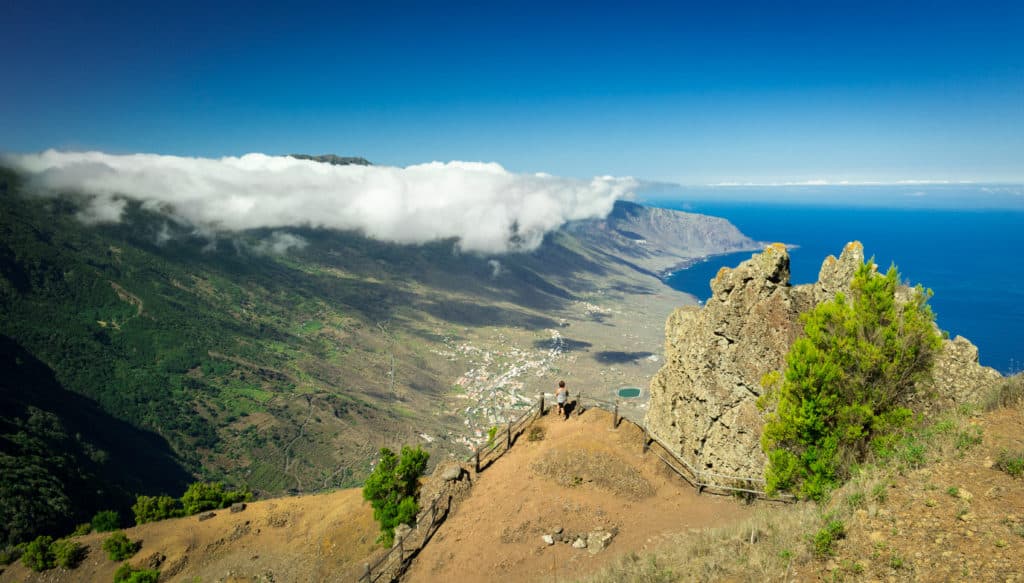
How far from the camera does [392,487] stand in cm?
3075

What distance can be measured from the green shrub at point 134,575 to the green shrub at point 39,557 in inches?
270

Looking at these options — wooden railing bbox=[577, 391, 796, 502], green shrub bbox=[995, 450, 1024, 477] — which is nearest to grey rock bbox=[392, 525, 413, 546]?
wooden railing bbox=[577, 391, 796, 502]

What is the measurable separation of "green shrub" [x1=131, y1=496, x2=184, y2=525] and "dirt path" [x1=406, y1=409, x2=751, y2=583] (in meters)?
37.0

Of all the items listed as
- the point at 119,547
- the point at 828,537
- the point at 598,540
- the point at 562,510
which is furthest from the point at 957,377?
the point at 119,547

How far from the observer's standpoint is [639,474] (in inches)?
1048

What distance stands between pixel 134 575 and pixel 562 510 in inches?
1370

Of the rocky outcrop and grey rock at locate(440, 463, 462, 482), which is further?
grey rock at locate(440, 463, 462, 482)

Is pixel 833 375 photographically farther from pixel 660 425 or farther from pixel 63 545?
pixel 63 545

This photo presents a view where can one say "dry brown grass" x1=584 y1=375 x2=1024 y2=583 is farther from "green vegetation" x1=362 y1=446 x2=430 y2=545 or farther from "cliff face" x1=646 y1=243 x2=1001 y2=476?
"green vegetation" x1=362 y1=446 x2=430 y2=545

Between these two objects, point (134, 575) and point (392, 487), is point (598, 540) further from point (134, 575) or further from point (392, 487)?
point (134, 575)

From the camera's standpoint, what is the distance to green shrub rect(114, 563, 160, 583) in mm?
33156

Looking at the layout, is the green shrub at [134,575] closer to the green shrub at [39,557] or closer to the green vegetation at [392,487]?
the green shrub at [39,557]

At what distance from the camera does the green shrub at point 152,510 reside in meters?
42.8

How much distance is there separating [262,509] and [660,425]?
37744mm
